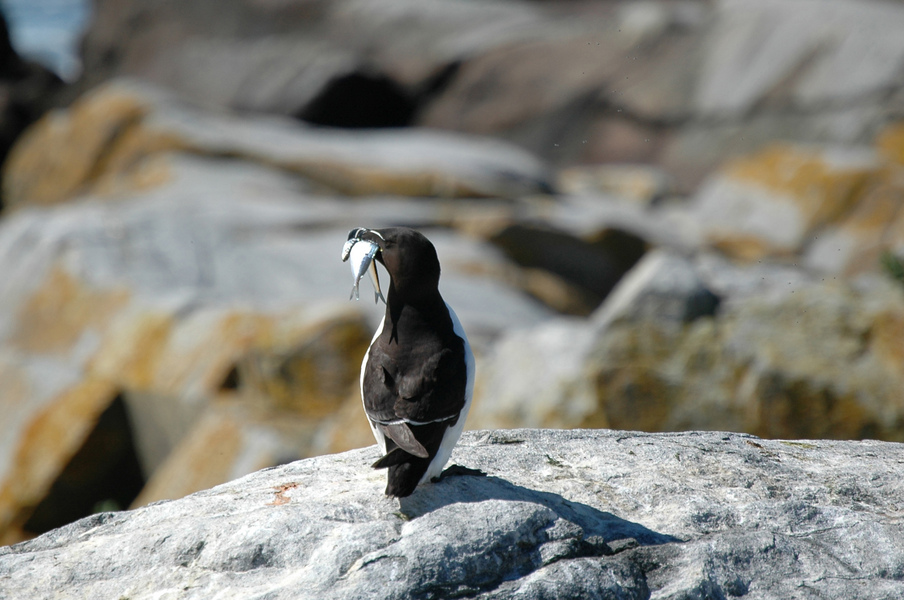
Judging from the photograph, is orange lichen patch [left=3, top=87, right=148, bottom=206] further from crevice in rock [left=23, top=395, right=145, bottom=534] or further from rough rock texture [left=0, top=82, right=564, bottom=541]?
crevice in rock [left=23, top=395, right=145, bottom=534]

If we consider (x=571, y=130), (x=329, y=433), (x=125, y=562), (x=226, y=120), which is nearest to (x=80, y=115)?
(x=226, y=120)

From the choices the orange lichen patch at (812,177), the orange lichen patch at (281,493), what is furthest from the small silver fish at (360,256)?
the orange lichen patch at (812,177)

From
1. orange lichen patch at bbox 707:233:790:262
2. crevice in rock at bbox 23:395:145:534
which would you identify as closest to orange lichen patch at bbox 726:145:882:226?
orange lichen patch at bbox 707:233:790:262

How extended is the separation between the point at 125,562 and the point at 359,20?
28.8m

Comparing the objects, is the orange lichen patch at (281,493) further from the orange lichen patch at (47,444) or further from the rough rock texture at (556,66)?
the rough rock texture at (556,66)

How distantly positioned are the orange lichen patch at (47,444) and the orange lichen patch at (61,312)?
119cm

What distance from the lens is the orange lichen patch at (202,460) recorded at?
7738 millimetres

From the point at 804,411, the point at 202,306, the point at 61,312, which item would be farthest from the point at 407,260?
the point at 61,312

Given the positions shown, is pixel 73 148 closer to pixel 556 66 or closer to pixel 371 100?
pixel 371 100

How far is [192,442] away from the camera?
8305mm

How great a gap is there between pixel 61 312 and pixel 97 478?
260 centimetres

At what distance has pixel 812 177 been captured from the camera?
15.3 m

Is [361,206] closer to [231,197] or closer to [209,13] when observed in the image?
[231,197]

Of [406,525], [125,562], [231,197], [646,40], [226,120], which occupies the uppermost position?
[646,40]
